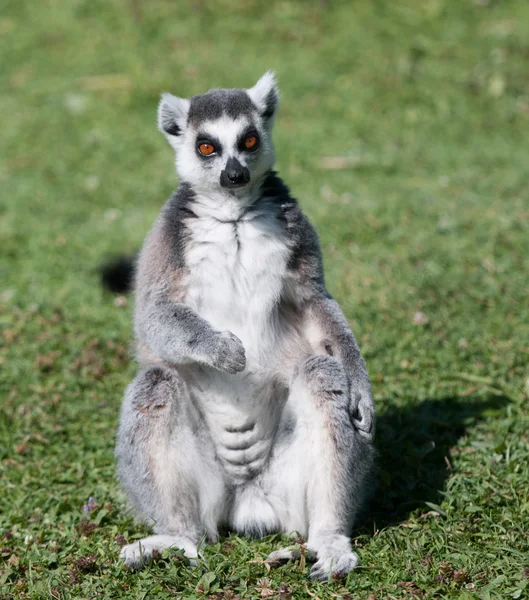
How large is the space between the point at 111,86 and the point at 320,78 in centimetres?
269

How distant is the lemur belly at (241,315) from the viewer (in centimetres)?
433

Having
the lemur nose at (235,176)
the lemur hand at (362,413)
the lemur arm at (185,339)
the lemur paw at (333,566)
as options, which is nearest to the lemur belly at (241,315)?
the lemur arm at (185,339)

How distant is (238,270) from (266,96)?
38.2 inches

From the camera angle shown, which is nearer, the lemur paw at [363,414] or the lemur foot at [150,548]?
the lemur foot at [150,548]

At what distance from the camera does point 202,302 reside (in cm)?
439

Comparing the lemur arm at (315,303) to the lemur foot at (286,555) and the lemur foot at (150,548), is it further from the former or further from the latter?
the lemur foot at (150,548)

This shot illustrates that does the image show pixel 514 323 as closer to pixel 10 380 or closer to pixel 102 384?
pixel 102 384

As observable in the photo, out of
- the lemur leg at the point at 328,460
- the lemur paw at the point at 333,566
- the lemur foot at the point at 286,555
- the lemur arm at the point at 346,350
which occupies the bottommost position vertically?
the lemur foot at the point at 286,555

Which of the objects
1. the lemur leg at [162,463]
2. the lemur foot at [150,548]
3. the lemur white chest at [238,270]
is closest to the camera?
the lemur foot at [150,548]

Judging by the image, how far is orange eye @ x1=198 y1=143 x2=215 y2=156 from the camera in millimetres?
4379

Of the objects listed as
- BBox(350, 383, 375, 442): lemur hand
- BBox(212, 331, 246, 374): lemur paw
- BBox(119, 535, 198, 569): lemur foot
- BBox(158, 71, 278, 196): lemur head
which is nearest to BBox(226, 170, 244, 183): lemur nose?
BBox(158, 71, 278, 196): lemur head

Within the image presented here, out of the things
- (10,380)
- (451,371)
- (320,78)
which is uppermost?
(320,78)

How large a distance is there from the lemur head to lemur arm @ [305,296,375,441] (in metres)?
0.72

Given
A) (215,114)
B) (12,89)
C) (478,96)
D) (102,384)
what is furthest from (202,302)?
(12,89)
